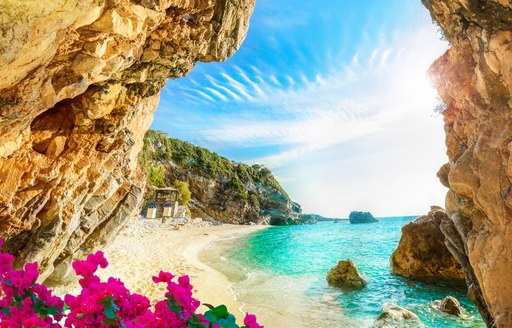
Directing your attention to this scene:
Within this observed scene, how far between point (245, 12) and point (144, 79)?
16.6 feet

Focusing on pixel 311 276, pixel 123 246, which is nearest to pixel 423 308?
pixel 311 276

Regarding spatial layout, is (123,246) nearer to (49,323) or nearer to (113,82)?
(113,82)

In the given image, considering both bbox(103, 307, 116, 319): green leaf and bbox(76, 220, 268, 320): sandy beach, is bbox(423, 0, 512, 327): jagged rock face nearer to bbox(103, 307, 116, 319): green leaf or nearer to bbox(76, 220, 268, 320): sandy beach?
bbox(103, 307, 116, 319): green leaf

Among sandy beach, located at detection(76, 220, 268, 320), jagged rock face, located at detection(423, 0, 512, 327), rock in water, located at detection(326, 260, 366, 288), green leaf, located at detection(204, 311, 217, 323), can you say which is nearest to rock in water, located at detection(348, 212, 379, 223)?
sandy beach, located at detection(76, 220, 268, 320)

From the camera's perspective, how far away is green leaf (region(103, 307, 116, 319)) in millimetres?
2301

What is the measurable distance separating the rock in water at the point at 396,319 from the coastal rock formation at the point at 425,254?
8.60 meters

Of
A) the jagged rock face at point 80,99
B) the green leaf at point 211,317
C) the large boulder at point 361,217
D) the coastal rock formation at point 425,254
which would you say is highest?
the jagged rock face at point 80,99

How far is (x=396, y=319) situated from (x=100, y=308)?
11.9 metres

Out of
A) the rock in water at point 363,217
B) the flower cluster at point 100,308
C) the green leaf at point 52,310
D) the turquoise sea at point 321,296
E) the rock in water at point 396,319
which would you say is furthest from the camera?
the rock in water at point 363,217

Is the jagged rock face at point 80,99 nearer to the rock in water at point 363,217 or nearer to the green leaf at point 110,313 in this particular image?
the green leaf at point 110,313

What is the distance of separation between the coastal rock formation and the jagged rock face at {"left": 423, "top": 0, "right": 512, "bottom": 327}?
10.2 meters

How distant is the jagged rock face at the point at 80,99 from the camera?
5.30 metres

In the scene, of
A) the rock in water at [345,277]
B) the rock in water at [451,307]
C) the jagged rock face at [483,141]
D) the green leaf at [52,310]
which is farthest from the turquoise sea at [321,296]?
the green leaf at [52,310]

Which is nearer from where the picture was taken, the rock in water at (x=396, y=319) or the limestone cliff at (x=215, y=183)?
the rock in water at (x=396, y=319)
